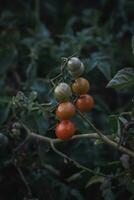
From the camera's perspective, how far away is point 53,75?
1.90 metres

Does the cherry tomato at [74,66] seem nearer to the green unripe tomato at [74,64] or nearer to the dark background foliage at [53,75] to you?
the green unripe tomato at [74,64]

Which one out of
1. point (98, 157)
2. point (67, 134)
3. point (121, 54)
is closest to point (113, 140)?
point (67, 134)

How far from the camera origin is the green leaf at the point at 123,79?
4.60 ft

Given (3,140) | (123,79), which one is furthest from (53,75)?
(123,79)

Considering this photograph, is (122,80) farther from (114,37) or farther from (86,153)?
(114,37)

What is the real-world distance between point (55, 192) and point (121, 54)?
776mm

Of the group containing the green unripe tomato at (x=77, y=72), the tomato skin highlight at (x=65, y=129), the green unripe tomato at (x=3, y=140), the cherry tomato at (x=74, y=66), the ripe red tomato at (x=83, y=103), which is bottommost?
the tomato skin highlight at (x=65, y=129)

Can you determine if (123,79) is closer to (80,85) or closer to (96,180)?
(80,85)

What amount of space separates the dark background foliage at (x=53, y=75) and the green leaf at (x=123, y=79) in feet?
0.40

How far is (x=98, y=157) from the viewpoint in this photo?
1.79m

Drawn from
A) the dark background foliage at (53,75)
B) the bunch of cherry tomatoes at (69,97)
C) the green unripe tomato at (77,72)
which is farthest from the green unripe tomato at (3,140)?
the green unripe tomato at (77,72)

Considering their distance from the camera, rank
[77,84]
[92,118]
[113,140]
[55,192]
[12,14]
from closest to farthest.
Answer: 1. [77,84]
2. [113,140]
3. [55,192]
4. [92,118]
5. [12,14]

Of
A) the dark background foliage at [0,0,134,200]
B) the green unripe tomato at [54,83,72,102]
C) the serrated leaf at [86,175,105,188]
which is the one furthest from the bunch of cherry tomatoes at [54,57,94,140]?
the serrated leaf at [86,175,105,188]

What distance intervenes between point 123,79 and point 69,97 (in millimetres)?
162
